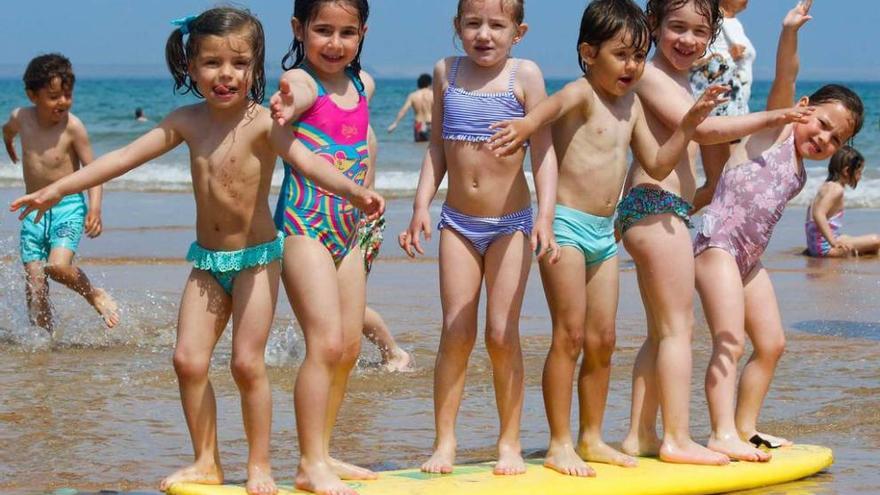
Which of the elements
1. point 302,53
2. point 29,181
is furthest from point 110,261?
point 302,53

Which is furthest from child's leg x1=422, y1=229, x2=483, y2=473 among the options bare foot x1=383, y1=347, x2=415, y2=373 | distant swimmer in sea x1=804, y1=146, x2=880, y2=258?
distant swimmer in sea x1=804, y1=146, x2=880, y2=258

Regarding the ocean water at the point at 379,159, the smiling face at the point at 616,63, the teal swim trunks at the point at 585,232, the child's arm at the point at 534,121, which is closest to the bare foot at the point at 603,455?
the teal swim trunks at the point at 585,232

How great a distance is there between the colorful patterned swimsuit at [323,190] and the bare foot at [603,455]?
1169mm

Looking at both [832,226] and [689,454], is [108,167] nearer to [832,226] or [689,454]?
[689,454]

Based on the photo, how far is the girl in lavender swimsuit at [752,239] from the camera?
5.33 metres

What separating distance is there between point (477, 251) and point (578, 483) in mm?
895

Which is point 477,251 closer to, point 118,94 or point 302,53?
point 302,53

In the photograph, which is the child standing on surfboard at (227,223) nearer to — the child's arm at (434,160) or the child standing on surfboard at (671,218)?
the child's arm at (434,160)

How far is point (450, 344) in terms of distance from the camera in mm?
5043

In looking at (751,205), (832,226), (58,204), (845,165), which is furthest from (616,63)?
(845,165)

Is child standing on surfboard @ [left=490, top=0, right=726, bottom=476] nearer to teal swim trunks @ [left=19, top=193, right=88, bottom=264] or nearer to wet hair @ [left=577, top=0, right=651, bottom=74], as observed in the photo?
wet hair @ [left=577, top=0, right=651, bottom=74]

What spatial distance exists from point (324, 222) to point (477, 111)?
0.68 metres

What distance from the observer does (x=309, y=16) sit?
16.1ft

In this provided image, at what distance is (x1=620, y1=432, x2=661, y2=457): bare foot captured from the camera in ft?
17.5
